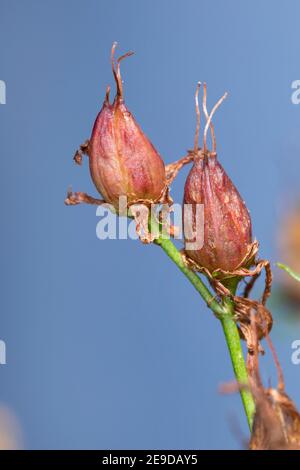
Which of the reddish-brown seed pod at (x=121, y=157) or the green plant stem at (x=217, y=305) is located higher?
the reddish-brown seed pod at (x=121, y=157)

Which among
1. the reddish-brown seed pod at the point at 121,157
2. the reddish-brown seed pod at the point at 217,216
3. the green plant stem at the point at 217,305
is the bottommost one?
the green plant stem at the point at 217,305

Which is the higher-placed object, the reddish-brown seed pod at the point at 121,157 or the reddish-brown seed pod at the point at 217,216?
the reddish-brown seed pod at the point at 121,157

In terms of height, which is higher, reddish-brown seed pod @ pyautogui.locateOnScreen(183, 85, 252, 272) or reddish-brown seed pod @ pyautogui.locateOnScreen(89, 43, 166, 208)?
reddish-brown seed pod @ pyautogui.locateOnScreen(89, 43, 166, 208)

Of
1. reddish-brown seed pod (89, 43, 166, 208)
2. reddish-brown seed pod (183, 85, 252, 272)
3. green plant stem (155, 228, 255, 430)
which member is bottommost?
green plant stem (155, 228, 255, 430)
